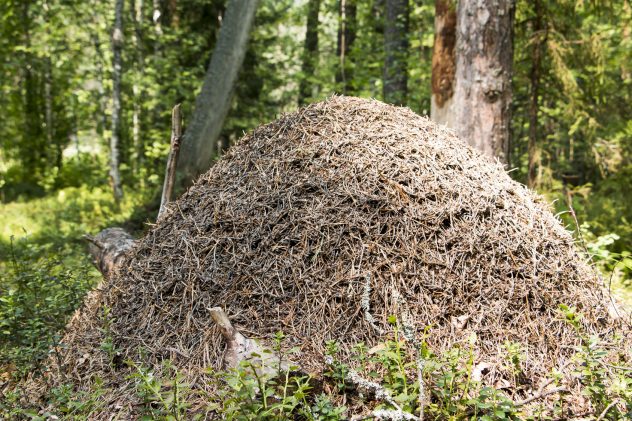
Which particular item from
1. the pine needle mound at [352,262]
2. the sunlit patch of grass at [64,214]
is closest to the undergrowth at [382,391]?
the pine needle mound at [352,262]

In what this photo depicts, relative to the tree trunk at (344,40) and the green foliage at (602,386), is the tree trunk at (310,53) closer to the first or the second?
the tree trunk at (344,40)

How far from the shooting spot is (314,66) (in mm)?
13875

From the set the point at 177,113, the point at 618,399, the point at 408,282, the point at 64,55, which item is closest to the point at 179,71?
the point at 64,55

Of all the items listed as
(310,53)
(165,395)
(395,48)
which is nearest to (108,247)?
(165,395)

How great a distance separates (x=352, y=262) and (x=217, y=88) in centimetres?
785

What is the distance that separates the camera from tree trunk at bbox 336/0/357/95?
477 inches

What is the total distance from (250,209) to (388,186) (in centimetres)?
98

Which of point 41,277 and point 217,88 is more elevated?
point 217,88

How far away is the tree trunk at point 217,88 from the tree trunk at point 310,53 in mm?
2246

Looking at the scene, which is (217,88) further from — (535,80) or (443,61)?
(535,80)

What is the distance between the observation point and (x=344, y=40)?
13.2 metres

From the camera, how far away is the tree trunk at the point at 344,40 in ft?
39.7

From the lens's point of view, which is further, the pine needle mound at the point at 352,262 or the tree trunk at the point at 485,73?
the tree trunk at the point at 485,73

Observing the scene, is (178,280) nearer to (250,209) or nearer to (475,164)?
(250,209)
